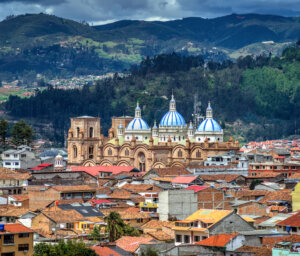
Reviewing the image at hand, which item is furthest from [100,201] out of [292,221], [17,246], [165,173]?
[17,246]

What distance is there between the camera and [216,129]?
139 m

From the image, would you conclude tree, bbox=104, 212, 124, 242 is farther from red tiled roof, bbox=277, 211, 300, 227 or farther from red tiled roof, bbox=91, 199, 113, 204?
red tiled roof, bbox=91, 199, 113, 204

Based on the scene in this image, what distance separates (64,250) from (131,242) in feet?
24.7

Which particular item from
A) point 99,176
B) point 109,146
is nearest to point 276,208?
point 99,176

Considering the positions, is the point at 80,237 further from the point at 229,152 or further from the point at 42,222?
the point at 229,152

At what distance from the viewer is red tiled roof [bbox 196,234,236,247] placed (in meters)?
63.2

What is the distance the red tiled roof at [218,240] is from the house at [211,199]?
70.1 ft

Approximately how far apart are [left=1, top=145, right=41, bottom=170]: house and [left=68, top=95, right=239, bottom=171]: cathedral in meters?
8.36

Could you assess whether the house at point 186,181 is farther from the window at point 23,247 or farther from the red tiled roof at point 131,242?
the window at point 23,247

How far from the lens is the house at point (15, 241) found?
61969mm

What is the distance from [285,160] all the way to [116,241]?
240 feet

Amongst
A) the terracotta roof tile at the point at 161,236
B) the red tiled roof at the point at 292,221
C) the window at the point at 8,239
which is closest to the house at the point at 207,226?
the terracotta roof tile at the point at 161,236

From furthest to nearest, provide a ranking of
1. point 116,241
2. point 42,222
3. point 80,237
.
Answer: point 42,222 < point 80,237 < point 116,241

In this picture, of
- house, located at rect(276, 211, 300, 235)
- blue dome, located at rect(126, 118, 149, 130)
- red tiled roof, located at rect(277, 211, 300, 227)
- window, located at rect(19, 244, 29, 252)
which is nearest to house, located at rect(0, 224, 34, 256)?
window, located at rect(19, 244, 29, 252)
